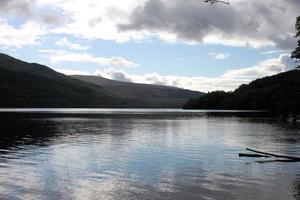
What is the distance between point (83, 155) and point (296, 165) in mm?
23345

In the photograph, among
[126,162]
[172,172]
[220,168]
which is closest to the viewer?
[172,172]

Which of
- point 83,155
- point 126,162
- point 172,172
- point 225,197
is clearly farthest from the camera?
point 83,155

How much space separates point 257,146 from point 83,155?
1045 inches

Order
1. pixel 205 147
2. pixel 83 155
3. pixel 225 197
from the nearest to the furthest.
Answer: pixel 225 197, pixel 83 155, pixel 205 147

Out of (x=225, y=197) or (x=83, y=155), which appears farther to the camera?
(x=83, y=155)

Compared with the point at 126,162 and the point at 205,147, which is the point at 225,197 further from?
the point at 205,147

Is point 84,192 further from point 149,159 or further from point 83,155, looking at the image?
point 83,155

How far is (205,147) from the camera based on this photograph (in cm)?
6175

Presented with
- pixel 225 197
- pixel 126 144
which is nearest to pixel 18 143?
pixel 126 144

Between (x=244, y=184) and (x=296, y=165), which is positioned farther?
(x=296, y=165)

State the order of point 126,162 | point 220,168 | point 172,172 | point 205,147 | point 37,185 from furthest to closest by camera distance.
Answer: point 205,147 < point 126,162 < point 220,168 < point 172,172 < point 37,185

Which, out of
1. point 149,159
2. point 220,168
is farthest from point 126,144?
point 220,168

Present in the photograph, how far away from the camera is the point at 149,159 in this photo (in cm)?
4791

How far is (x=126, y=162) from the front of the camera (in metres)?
45.4
